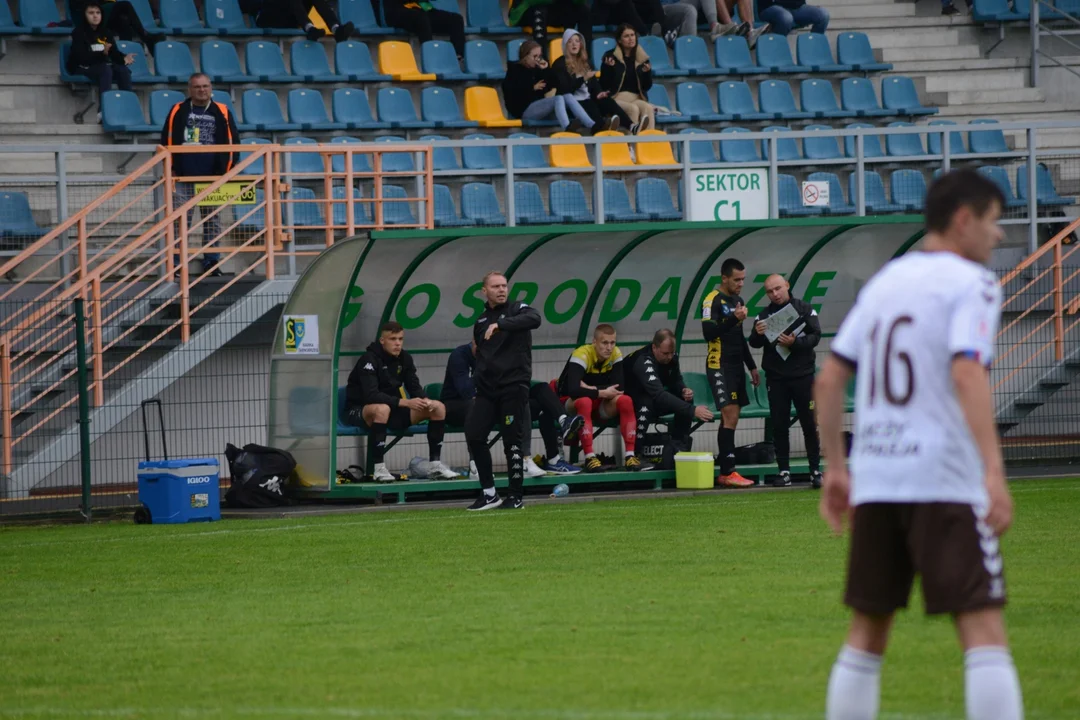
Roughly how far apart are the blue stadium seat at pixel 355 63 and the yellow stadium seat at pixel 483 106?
1143 millimetres

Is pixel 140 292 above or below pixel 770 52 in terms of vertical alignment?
below

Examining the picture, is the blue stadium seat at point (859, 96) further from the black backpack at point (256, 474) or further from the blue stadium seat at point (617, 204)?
the black backpack at point (256, 474)

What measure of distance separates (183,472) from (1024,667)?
8.87m

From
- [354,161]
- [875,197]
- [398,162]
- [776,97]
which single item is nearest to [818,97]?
[776,97]

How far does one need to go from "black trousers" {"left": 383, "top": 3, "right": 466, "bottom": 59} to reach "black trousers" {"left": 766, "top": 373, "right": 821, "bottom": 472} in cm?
954

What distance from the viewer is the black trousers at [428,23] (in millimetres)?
22750

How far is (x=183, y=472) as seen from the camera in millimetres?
14086

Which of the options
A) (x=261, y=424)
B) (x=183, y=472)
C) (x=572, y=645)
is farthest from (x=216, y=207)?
(x=572, y=645)

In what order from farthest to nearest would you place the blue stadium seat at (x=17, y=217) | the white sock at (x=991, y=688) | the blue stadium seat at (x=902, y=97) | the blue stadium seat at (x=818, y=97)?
the blue stadium seat at (x=902, y=97) → the blue stadium seat at (x=818, y=97) → the blue stadium seat at (x=17, y=217) → the white sock at (x=991, y=688)

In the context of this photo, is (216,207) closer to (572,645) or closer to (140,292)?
(140,292)

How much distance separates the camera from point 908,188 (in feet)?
69.7

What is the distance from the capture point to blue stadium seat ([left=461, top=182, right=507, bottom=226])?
19312 millimetres

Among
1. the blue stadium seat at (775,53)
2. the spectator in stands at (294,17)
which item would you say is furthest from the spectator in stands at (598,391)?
the blue stadium seat at (775,53)

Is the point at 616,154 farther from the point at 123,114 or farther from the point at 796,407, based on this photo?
the point at 796,407
